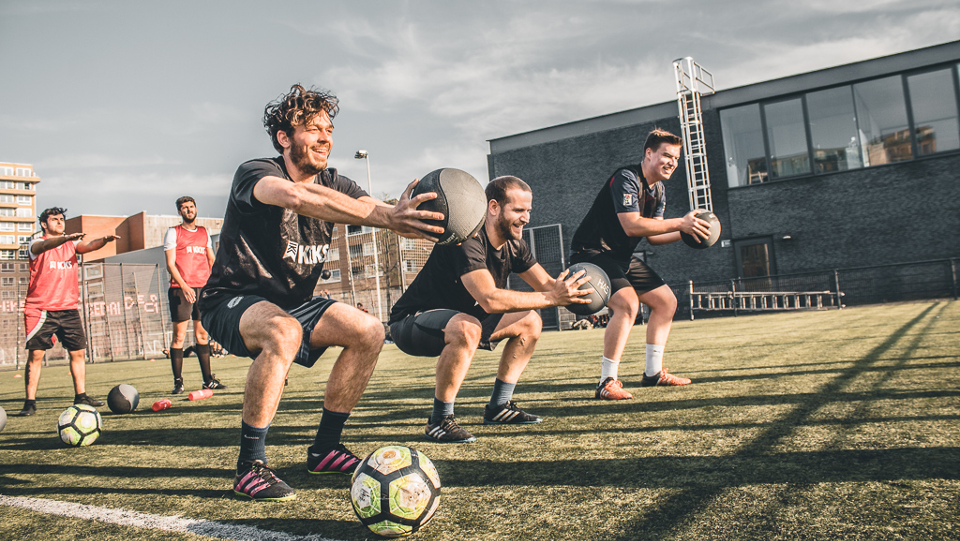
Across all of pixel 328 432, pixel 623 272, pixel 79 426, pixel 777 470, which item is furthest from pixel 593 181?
pixel 777 470

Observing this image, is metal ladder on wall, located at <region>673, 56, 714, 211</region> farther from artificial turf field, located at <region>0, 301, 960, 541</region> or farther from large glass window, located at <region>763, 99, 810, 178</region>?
artificial turf field, located at <region>0, 301, 960, 541</region>

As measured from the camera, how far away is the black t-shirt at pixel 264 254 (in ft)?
9.69

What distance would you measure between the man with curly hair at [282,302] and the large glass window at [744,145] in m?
24.5

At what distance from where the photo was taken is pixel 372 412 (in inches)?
191

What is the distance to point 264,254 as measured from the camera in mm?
3023

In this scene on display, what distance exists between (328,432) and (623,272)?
3.05 meters

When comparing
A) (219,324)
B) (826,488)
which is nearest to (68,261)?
(219,324)

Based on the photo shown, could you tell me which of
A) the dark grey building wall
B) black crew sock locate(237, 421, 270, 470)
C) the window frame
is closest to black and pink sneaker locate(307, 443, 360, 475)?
black crew sock locate(237, 421, 270, 470)

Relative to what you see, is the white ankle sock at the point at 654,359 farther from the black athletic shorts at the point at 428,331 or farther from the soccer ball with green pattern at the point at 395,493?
the soccer ball with green pattern at the point at 395,493

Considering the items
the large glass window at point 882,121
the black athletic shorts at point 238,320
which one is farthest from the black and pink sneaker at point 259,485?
the large glass window at point 882,121

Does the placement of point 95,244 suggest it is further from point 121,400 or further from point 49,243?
point 121,400

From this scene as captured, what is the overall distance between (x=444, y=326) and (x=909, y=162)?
24.9 meters

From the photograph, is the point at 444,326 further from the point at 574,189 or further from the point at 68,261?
the point at 574,189

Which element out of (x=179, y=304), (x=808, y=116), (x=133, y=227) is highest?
(x=133, y=227)
